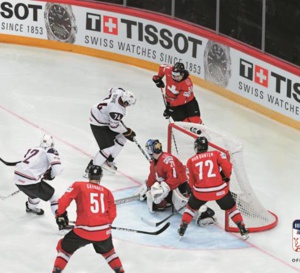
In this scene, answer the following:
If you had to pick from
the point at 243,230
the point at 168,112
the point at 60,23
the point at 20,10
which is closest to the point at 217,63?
the point at 168,112

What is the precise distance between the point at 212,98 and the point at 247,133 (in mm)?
1282

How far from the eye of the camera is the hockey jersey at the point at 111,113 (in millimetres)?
10961

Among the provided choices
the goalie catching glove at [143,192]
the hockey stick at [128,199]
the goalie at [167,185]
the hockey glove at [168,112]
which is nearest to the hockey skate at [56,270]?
the goalie at [167,185]

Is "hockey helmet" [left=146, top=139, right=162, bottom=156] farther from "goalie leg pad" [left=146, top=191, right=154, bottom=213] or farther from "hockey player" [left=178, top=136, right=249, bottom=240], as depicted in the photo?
"hockey player" [left=178, top=136, right=249, bottom=240]

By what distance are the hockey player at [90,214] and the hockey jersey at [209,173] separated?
4.12 ft

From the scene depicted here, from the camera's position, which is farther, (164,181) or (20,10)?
(20,10)

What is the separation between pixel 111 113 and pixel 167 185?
3.91ft

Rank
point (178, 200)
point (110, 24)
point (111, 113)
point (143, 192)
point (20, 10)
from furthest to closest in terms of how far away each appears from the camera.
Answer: point (20, 10) → point (110, 24) → point (111, 113) → point (143, 192) → point (178, 200)

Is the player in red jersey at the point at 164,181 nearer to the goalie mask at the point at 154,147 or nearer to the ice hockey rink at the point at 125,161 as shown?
the goalie mask at the point at 154,147

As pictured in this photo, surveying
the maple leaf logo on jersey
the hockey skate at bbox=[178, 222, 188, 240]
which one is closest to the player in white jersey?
the hockey skate at bbox=[178, 222, 188, 240]

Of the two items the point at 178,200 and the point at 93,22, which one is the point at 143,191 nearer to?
the point at 178,200

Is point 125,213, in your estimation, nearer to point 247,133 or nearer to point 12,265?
point 12,265

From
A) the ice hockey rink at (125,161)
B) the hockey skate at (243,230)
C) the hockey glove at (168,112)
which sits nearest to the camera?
the ice hockey rink at (125,161)

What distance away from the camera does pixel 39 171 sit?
985 cm
